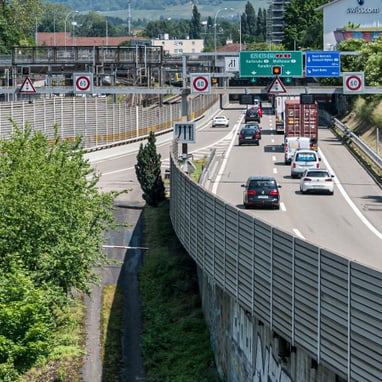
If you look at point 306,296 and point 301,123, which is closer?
point 306,296

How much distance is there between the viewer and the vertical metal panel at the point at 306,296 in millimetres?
16547

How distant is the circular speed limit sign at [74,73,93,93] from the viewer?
204 ft

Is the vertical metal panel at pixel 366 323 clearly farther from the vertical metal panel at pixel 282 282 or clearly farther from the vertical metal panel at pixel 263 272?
the vertical metal panel at pixel 263 272

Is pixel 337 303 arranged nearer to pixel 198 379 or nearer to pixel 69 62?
pixel 198 379

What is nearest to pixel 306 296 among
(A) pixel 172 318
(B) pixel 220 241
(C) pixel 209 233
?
(B) pixel 220 241

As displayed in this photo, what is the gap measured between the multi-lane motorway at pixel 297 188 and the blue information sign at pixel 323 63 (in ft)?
16.7

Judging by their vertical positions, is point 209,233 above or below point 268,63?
below

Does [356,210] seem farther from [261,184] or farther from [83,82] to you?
[83,82]

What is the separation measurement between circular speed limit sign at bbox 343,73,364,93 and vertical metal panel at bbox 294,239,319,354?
43.0 m

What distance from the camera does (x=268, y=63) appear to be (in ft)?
231

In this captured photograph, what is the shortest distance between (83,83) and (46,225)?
30.2 meters

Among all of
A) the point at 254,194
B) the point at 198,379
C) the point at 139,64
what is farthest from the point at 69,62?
the point at 198,379

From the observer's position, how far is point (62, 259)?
1280 inches

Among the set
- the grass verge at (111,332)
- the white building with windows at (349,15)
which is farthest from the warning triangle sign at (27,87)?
the white building with windows at (349,15)
